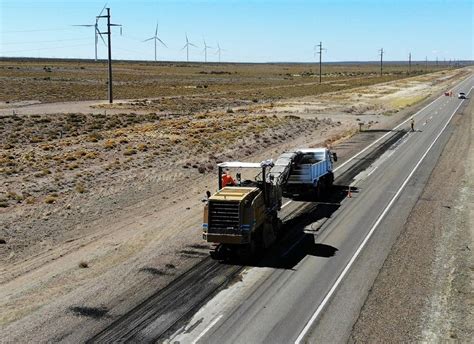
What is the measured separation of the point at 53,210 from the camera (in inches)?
1100

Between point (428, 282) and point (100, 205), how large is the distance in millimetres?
18166

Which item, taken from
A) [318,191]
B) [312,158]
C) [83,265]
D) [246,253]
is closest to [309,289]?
[246,253]

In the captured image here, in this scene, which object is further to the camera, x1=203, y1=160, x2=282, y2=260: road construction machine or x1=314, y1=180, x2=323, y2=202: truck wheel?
x1=314, y1=180, x2=323, y2=202: truck wheel

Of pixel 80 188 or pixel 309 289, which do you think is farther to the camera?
pixel 80 188

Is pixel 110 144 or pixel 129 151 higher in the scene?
pixel 110 144

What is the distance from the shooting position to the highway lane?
1494cm

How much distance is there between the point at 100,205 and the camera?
29438 mm

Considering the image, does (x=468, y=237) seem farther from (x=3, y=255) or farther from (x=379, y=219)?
(x=3, y=255)

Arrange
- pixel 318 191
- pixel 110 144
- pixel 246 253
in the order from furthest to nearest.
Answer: pixel 110 144 → pixel 318 191 → pixel 246 253

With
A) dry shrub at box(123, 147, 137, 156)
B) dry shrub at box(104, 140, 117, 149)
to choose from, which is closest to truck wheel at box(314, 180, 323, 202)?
dry shrub at box(123, 147, 137, 156)

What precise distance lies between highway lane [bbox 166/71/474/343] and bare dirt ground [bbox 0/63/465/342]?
2969mm

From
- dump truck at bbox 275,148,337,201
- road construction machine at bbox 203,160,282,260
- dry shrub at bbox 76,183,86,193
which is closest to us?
road construction machine at bbox 203,160,282,260

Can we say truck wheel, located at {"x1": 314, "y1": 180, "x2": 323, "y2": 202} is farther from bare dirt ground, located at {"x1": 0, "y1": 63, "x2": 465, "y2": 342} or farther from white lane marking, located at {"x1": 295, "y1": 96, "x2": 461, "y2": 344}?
bare dirt ground, located at {"x1": 0, "y1": 63, "x2": 465, "y2": 342}

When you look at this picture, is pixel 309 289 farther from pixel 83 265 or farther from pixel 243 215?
pixel 83 265
